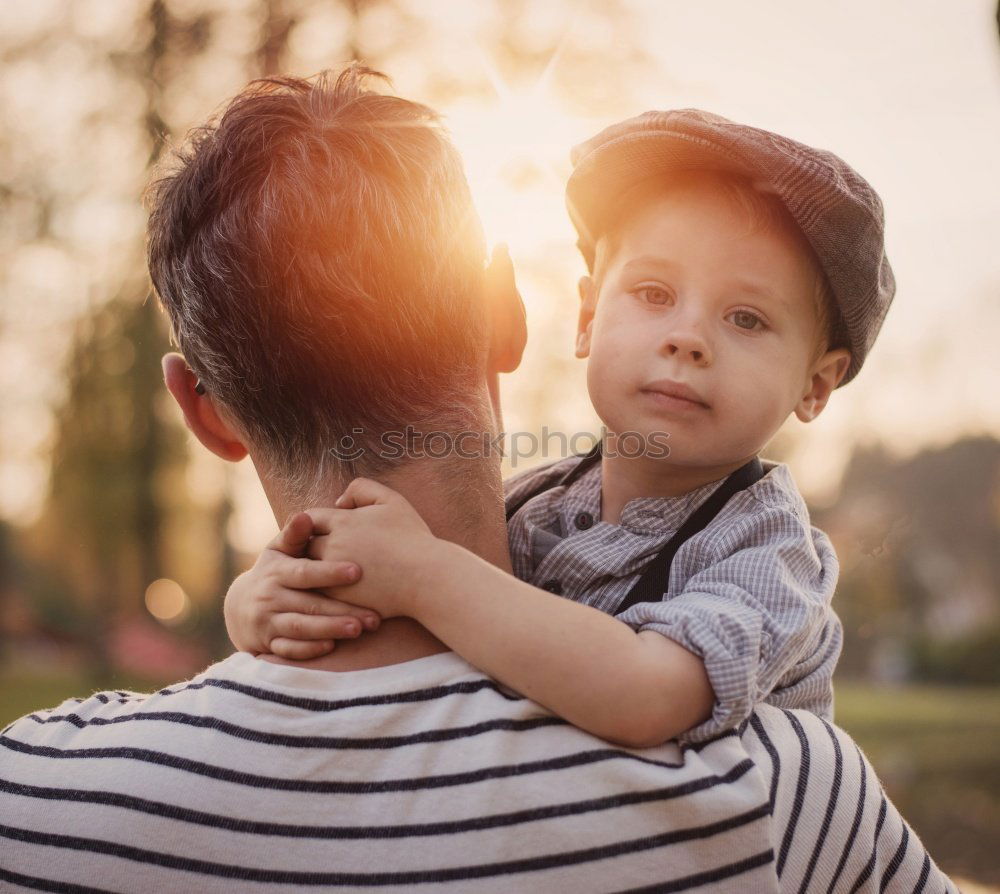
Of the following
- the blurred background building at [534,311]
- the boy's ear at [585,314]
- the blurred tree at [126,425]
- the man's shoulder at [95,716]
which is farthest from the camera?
the blurred tree at [126,425]

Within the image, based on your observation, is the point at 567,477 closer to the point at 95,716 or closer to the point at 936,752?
the point at 95,716

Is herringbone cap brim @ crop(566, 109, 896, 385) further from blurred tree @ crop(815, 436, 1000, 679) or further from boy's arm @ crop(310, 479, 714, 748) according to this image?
blurred tree @ crop(815, 436, 1000, 679)

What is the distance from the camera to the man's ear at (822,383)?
2102mm

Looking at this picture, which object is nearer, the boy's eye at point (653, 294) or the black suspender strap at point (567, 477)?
the boy's eye at point (653, 294)

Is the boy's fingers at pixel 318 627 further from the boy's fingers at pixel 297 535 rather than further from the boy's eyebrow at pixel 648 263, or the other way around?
the boy's eyebrow at pixel 648 263

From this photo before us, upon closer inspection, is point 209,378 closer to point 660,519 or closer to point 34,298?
point 660,519

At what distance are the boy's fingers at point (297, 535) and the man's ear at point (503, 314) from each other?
0.40 m

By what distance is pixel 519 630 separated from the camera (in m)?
1.33

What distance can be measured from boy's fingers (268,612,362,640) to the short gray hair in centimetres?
23

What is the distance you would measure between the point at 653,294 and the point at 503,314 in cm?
47

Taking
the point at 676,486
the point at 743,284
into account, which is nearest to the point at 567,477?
the point at 676,486

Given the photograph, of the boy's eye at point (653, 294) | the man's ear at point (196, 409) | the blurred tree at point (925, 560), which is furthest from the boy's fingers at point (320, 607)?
the blurred tree at point (925, 560)

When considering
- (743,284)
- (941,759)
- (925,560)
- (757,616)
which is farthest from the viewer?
(925,560)

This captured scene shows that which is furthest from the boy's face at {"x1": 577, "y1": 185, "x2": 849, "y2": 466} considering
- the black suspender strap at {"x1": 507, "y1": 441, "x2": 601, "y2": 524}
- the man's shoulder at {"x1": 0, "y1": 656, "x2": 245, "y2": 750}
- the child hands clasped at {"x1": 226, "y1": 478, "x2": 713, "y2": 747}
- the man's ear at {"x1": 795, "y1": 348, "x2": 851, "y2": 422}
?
the man's shoulder at {"x1": 0, "y1": 656, "x2": 245, "y2": 750}
